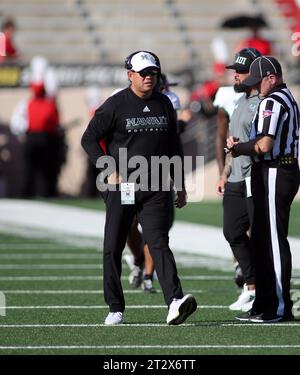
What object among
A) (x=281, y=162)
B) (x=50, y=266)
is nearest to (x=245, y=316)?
(x=281, y=162)

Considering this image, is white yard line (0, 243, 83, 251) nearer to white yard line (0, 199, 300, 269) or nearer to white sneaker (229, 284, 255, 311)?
white yard line (0, 199, 300, 269)

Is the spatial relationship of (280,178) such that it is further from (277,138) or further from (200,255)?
(200,255)

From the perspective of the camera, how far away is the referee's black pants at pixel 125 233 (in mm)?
8680

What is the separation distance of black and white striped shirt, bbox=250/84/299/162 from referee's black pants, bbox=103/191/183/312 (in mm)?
791

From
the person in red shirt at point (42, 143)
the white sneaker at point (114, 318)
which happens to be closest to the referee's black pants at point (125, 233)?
A: the white sneaker at point (114, 318)

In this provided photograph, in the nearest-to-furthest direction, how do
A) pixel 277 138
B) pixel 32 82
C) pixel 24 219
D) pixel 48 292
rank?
pixel 277 138, pixel 48 292, pixel 24 219, pixel 32 82

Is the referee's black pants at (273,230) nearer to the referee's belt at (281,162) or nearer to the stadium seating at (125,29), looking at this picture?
the referee's belt at (281,162)

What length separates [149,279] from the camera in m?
10.9

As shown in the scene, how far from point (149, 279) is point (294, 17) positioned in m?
16.8

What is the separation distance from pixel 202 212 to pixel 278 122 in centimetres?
1057

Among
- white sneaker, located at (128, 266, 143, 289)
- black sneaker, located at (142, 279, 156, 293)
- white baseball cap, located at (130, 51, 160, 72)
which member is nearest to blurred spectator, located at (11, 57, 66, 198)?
white sneaker, located at (128, 266, 143, 289)

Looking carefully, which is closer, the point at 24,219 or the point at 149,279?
the point at 149,279

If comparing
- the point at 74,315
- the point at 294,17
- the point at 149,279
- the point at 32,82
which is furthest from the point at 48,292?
the point at 294,17

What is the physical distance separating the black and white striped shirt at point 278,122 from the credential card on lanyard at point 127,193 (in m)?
0.89
